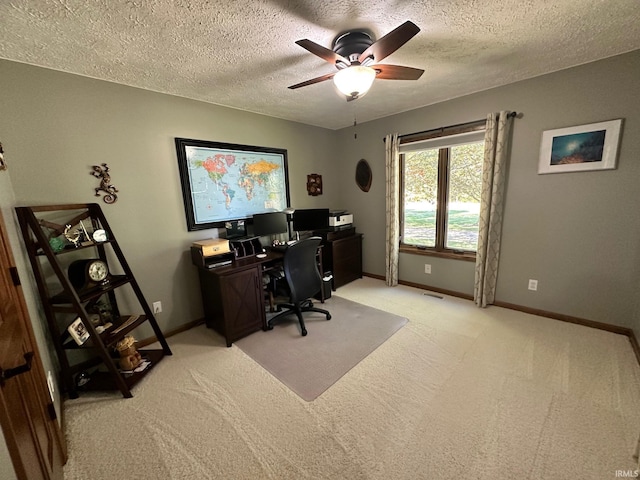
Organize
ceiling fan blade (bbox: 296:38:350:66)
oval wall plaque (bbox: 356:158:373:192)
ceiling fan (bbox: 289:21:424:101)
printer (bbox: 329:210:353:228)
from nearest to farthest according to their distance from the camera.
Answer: ceiling fan blade (bbox: 296:38:350:66) < ceiling fan (bbox: 289:21:424:101) < printer (bbox: 329:210:353:228) < oval wall plaque (bbox: 356:158:373:192)

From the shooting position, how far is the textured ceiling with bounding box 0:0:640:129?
1.37 meters

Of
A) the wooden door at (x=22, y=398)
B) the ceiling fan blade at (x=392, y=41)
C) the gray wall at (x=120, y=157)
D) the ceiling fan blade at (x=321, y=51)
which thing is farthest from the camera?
the gray wall at (x=120, y=157)

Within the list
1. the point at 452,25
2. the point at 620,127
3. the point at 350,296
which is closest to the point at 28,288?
the point at 350,296

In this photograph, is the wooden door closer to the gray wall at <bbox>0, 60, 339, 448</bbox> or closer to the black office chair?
the gray wall at <bbox>0, 60, 339, 448</bbox>

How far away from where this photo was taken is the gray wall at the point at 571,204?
215cm

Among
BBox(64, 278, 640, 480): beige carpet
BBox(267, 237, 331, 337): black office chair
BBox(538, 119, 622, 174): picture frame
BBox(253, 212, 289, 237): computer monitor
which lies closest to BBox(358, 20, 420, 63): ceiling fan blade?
BBox(267, 237, 331, 337): black office chair

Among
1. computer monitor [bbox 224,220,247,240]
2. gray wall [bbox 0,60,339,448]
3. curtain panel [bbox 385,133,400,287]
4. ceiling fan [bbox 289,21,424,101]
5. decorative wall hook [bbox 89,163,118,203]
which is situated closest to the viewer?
ceiling fan [bbox 289,21,424,101]

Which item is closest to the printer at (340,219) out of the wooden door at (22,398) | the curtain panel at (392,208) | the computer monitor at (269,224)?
the curtain panel at (392,208)

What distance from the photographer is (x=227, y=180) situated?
2.88 m

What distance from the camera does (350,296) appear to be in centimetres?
342

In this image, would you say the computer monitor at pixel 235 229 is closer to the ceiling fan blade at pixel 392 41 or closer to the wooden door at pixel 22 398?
the wooden door at pixel 22 398

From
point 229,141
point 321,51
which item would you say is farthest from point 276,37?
point 229,141

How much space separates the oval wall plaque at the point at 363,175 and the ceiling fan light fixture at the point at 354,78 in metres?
2.26

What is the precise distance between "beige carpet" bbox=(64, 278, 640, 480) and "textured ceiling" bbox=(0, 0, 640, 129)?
7.86ft
